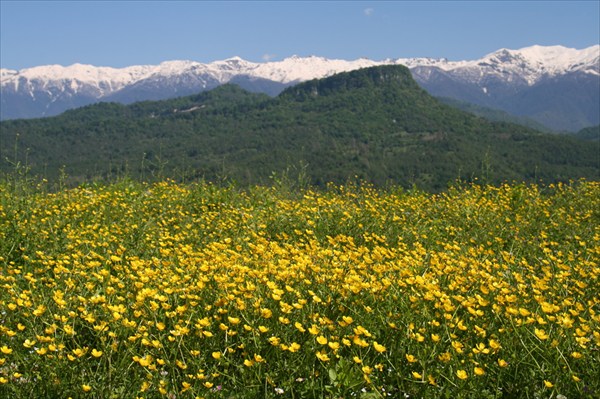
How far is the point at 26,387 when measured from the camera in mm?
3291

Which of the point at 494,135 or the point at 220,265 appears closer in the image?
the point at 220,265

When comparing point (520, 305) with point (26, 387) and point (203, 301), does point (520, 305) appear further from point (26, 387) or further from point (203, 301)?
point (26, 387)

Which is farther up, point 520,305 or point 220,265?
A: point 220,265

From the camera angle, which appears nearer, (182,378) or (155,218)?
(182,378)

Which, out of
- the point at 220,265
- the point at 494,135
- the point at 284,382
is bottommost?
the point at 494,135

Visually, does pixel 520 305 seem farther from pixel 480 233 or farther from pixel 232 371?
pixel 480 233

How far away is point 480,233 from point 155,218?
17.6ft

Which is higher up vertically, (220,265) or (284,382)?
(220,265)

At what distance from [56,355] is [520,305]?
3647mm

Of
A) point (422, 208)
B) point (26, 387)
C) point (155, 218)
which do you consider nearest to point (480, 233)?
point (422, 208)

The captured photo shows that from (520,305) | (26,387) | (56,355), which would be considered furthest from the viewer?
(520,305)

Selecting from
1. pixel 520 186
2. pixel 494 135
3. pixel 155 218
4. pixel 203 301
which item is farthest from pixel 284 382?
pixel 494 135

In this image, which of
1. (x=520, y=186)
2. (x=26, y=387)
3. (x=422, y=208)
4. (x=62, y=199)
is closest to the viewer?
(x=26, y=387)

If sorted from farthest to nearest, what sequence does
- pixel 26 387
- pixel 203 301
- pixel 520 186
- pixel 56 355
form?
pixel 520 186 → pixel 203 301 → pixel 56 355 → pixel 26 387
